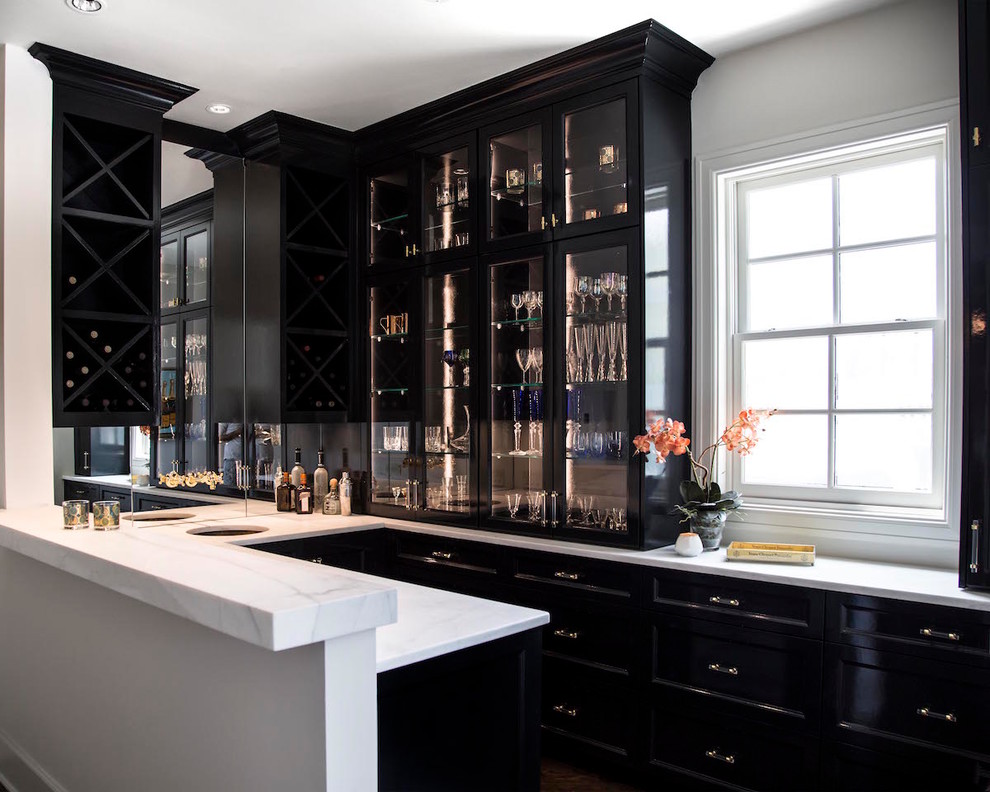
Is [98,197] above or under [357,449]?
above

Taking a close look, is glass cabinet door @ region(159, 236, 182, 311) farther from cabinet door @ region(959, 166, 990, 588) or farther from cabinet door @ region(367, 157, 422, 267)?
cabinet door @ region(959, 166, 990, 588)

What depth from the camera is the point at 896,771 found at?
255cm

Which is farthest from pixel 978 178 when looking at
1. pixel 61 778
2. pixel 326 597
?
pixel 61 778

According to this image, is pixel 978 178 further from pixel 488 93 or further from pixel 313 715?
pixel 313 715

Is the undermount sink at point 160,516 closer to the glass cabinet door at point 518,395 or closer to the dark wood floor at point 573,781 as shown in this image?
the glass cabinet door at point 518,395

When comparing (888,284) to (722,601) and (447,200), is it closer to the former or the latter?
(722,601)

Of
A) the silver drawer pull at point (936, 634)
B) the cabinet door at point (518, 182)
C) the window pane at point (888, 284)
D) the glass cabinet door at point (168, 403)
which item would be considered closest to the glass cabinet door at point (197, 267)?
the glass cabinet door at point (168, 403)

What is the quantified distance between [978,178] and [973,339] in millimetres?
497

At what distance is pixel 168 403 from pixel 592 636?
2.27 meters

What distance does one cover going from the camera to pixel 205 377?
4.09 m

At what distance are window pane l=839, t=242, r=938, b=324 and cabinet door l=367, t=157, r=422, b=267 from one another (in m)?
2.05

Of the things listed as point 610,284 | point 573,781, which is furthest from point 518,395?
point 573,781

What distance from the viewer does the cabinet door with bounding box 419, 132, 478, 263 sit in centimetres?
390

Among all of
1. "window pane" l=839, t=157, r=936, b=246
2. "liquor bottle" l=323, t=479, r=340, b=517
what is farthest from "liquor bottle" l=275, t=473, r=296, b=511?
"window pane" l=839, t=157, r=936, b=246
